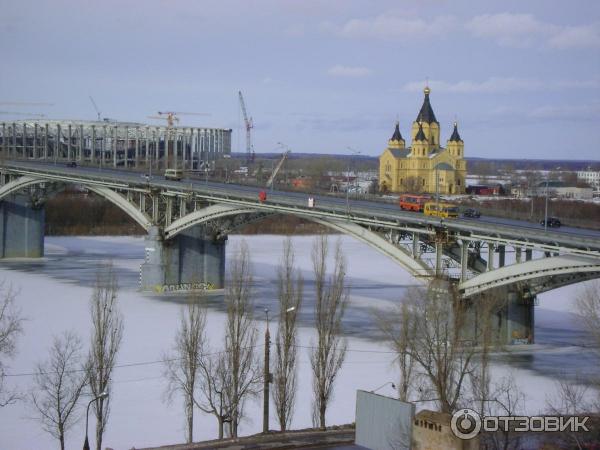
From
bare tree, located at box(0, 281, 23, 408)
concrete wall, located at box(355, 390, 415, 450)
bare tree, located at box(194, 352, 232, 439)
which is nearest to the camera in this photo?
concrete wall, located at box(355, 390, 415, 450)

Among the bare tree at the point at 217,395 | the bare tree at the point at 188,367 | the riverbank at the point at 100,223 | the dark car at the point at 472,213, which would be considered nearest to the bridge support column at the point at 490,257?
the dark car at the point at 472,213

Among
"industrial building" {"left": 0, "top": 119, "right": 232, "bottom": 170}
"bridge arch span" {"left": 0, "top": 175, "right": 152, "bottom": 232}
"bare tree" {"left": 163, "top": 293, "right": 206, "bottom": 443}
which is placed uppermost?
"industrial building" {"left": 0, "top": 119, "right": 232, "bottom": 170}

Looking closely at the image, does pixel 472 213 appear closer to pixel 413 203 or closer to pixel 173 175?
pixel 413 203

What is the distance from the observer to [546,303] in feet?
172

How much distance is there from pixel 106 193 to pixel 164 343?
27301 mm

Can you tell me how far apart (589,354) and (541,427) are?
14382 millimetres

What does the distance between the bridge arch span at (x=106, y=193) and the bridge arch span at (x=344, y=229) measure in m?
2.72

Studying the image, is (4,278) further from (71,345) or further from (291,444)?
(291,444)

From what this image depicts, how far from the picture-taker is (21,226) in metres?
75.1

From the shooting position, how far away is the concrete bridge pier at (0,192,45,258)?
74.2 m

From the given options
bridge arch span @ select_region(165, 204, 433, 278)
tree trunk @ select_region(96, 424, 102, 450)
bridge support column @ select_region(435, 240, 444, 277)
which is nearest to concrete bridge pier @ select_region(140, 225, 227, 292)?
bridge arch span @ select_region(165, 204, 433, 278)

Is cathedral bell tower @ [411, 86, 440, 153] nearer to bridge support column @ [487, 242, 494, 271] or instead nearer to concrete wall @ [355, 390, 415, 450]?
bridge support column @ [487, 242, 494, 271]

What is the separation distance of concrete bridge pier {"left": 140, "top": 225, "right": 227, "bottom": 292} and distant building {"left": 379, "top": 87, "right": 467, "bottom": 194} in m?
58.4

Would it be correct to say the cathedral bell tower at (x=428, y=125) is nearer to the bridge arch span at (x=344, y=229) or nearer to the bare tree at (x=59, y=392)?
the bridge arch span at (x=344, y=229)
